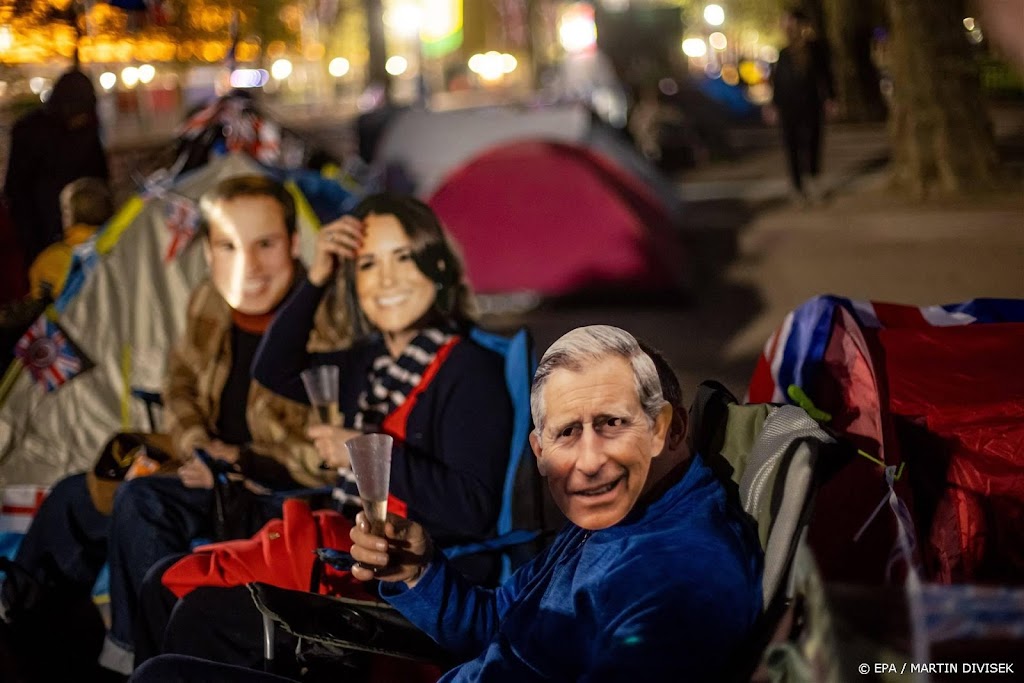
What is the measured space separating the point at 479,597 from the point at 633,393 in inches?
23.0

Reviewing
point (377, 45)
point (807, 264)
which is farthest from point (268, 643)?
point (377, 45)

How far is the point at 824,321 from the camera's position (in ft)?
10.8

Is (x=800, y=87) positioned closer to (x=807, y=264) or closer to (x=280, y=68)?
(x=807, y=264)

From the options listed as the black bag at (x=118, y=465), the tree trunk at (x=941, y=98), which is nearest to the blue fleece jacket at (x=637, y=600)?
the black bag at (x=118, y=465)

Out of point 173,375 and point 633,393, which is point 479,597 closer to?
point 633,393

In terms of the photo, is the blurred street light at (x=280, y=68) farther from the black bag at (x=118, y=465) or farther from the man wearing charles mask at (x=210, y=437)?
the black bag at (x=118, y=465)

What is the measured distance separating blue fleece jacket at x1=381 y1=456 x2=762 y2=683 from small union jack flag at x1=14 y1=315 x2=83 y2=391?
3070mm

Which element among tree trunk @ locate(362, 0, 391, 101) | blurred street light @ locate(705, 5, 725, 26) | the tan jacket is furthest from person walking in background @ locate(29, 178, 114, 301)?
blurred street light @ locate(705, 5, 725, 26)

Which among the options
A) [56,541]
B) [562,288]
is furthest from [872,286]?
[56,541]

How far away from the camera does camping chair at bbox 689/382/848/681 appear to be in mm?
2084

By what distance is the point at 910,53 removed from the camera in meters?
11.6

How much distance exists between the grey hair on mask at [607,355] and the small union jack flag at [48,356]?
3.31m

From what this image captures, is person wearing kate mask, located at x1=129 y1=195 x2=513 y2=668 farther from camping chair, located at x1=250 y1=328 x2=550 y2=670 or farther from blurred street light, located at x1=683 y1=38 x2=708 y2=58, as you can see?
blurred street light, located at x1=683 y1=38 x2=708 y2=58

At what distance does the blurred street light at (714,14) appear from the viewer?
5116 cm
